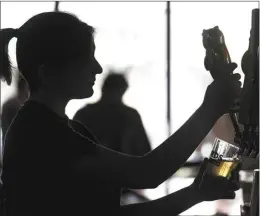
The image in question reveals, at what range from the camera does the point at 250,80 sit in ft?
2.33

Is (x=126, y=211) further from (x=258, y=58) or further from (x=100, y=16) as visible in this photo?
(x=100, y=16)

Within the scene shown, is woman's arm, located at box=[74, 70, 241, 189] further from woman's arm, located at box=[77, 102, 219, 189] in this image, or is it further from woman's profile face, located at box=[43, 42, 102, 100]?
Result: woman's profile face, located at box=[43, 42, 102, 100]

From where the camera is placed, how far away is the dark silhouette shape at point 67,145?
698 millimetres

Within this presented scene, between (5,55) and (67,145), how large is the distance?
235 mm

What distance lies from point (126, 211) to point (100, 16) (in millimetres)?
2182

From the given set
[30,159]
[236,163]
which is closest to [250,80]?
[236,163]

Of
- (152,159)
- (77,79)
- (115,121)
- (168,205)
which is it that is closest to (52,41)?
(77,79)

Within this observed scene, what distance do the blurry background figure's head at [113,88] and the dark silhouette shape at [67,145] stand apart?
3.71 feet

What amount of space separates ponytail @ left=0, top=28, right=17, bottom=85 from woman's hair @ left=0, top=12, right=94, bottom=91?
3 centimetres

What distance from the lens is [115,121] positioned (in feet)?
6.23

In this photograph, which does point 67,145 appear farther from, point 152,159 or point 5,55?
point 5,55

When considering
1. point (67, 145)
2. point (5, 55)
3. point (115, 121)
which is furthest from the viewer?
point (115, 121)

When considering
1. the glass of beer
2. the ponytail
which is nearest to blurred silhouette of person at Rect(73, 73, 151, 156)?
the ponytail

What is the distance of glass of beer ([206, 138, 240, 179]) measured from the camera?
743 mm
